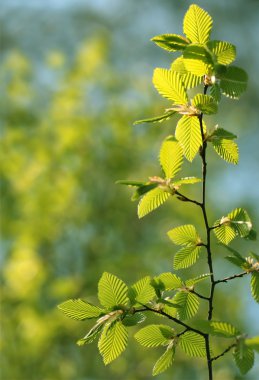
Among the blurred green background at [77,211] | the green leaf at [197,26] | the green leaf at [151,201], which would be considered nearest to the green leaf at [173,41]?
the green leaf at [197,26]

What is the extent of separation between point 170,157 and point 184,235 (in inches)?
5.4

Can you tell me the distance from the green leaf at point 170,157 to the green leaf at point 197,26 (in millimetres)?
134

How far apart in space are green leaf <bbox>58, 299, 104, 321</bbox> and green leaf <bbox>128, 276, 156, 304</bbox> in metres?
0.05

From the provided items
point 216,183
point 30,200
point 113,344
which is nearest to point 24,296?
point 30,200

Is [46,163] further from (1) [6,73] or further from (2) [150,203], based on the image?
(2) [150,203]

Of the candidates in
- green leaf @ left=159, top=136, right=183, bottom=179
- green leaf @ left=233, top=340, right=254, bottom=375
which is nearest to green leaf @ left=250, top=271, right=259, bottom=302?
green leaf @ left=233, top=340, right=254, bottom=375

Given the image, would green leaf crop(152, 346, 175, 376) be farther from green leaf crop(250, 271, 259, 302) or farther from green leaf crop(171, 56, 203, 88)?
green leaf crop(171, 56, 203, 88)

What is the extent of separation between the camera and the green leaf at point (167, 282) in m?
0.77

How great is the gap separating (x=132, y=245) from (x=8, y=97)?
146 centimetres

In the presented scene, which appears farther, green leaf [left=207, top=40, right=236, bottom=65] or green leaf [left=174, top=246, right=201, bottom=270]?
green leaf [left=174, top=246, right=201, bottom=270]

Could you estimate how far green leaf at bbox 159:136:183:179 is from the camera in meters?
0.78

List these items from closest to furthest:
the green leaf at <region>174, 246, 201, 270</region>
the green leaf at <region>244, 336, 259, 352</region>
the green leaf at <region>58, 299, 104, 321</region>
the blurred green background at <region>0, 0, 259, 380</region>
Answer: the green leaf at <region>244, 336, 259, 352</region>, the green leaf at <region>58, 299, 104, 321</region>, the green leaf at <region>174, 246, 201, 270</region>, the blurred green background at <region>0, 0, 259, 380</region>

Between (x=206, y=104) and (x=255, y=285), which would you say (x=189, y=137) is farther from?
(x=255, y=285)

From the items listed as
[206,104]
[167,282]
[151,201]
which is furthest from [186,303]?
[206,104]
